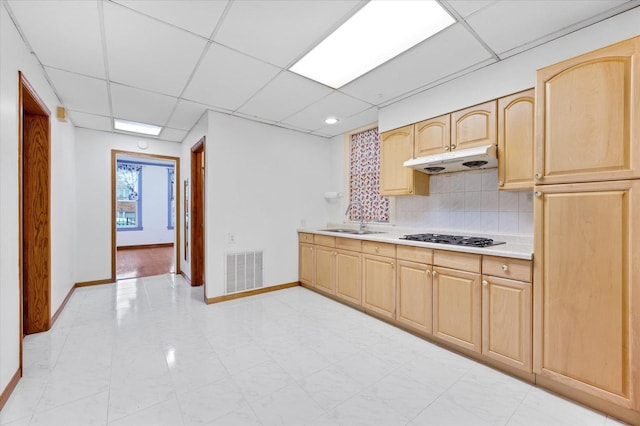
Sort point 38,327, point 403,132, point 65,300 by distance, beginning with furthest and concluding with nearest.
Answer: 1. point 65,300
2. point 403,132
3. point 38,327

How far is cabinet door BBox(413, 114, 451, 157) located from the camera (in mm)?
2703

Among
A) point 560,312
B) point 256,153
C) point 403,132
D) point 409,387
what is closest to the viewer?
point 560,312

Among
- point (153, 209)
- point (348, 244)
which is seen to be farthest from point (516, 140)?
point (153, 209)

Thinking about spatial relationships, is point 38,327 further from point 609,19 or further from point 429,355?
point 609,19

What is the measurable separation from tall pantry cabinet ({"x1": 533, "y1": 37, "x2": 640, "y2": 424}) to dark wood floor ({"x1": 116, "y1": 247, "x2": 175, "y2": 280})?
5.58 m

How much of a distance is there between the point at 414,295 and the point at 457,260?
56 cm

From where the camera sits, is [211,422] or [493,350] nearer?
[211,422]

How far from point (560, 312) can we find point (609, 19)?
1.88 meters

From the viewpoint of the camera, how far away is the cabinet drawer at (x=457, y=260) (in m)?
2.20

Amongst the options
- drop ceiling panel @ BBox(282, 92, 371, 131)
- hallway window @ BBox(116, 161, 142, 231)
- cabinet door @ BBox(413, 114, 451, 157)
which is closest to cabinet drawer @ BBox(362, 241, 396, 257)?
cabinet door @ BBox(413, 114, 451, 157)

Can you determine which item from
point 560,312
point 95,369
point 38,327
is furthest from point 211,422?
point 38,327

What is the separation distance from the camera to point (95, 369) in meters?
2.08

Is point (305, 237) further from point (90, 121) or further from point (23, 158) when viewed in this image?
point (90, 121)

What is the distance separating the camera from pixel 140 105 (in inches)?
132
